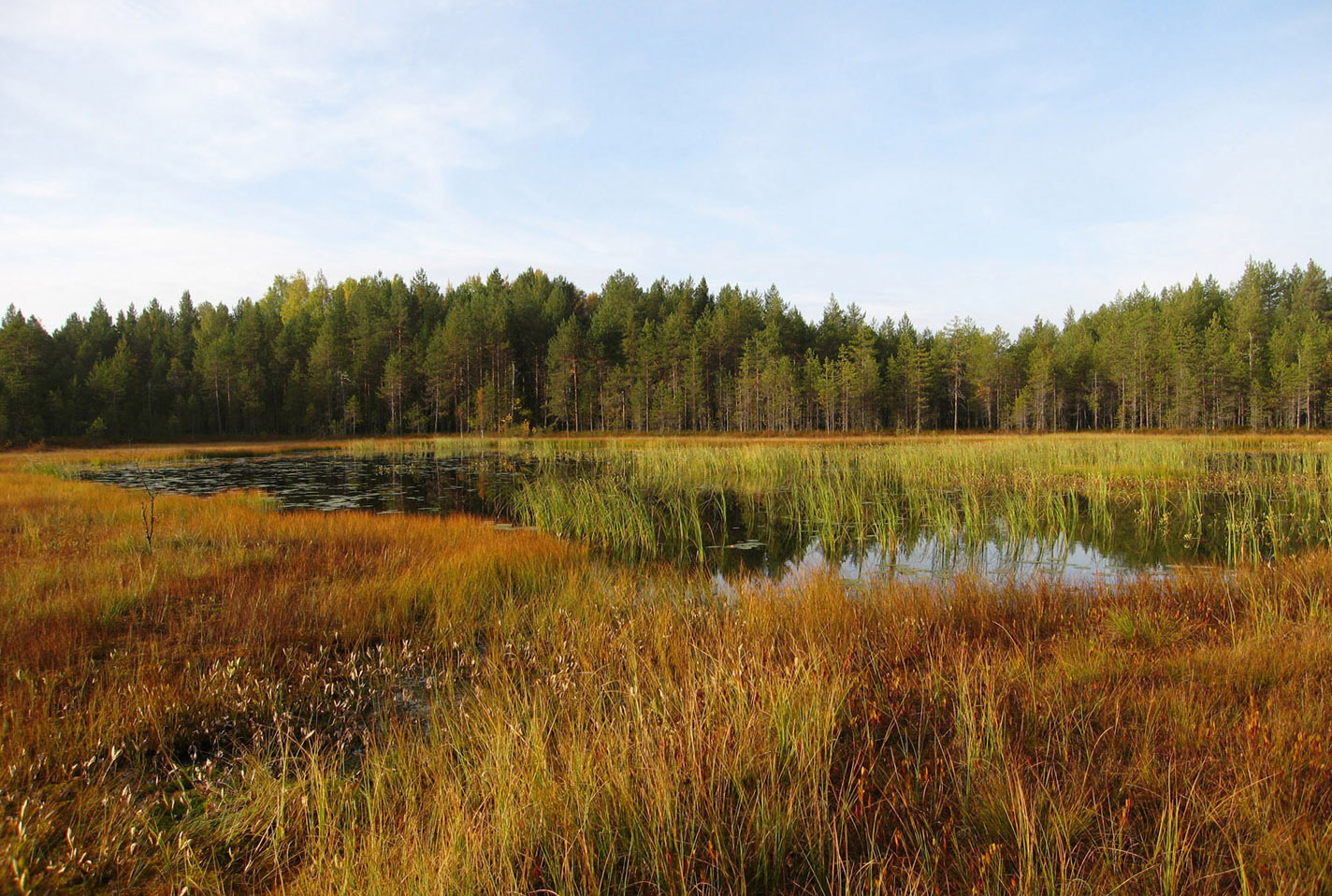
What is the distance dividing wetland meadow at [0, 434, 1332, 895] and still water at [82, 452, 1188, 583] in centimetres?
25

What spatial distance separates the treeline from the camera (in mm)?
57781

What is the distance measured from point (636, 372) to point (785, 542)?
182 feet

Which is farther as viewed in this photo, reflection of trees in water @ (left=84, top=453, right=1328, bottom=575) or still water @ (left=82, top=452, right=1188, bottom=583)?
reflection of trees in water @ (left=84, top=453, right=1328, bottom=575)

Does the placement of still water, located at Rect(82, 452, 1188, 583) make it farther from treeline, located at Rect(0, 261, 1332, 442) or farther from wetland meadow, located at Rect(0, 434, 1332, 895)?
treeline, located at Rect(0, 261, 1332, 442)

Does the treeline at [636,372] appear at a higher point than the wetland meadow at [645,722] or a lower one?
higher

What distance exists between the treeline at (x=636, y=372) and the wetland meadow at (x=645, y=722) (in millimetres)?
52096

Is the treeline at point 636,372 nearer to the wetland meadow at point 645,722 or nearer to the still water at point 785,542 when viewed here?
the still water at point 785,542

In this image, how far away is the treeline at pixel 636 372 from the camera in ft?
190

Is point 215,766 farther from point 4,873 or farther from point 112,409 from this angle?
point 112,409

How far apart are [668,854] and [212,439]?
70333 mm

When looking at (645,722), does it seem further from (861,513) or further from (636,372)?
(636,372)

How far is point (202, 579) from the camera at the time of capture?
6.32 meters

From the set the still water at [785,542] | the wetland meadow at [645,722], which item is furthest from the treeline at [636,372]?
the wetland meadow at [645,722]

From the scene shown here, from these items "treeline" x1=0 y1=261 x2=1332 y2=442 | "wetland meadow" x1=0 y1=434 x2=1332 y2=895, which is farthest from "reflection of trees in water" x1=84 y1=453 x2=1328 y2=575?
"treeline" x1=0 y1=261 x2=1332 y2=442
